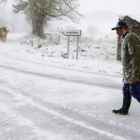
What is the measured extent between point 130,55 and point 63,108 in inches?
70.8

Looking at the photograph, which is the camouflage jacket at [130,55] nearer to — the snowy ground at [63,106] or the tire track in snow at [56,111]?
the snowy ground at [63,106]

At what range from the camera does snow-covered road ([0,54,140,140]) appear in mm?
4375

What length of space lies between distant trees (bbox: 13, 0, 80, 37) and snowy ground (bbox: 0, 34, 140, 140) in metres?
16.5

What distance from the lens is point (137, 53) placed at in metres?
4.77

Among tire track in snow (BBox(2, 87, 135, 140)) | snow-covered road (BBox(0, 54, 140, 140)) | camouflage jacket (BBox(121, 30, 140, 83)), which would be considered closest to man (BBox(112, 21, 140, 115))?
camouflage jacket (BBox(121, 30, 140, 83))

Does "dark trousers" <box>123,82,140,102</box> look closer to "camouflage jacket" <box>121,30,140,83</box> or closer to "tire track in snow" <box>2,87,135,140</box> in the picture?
"camouflage jacket" <box>121,30,140,83</box>

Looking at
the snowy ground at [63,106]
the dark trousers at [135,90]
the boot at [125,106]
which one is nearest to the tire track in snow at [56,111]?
the snowy ground at [63,106]

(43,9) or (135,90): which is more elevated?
(43,9)

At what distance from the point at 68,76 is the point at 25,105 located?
3.49m

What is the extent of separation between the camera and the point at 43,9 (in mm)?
25906

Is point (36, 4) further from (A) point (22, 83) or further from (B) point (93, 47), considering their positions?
(A) point (22, 83)

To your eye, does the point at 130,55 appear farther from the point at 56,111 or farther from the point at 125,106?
the point at 56,111

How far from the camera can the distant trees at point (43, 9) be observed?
25.4 meters

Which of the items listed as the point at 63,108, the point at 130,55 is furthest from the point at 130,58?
the point at 63,108
